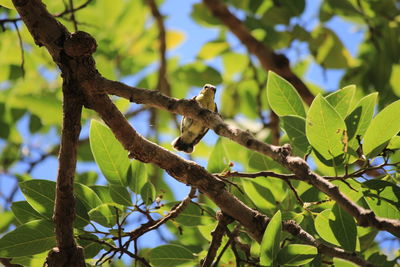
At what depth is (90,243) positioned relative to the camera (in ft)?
6.75

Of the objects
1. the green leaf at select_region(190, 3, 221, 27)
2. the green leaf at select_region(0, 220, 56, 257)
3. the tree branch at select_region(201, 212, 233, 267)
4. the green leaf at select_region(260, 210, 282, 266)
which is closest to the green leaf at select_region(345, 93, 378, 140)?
the green leaf at select_region(260, 210, 282, 266)

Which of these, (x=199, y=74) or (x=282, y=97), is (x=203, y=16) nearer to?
(x=199, y=74)

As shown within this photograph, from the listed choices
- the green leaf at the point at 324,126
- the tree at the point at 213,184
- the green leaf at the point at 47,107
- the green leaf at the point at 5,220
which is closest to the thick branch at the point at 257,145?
the tree at the point at 213,184

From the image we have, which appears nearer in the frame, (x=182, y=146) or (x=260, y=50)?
(x=182, y=146)

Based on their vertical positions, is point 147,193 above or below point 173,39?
below

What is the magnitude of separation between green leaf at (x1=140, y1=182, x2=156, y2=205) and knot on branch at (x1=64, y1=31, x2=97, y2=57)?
2.11 ft

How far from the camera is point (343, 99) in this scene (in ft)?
6.34

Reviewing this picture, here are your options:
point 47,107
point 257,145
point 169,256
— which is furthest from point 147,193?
point 47,107

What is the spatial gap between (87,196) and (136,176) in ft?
0.74

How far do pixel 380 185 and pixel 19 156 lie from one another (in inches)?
118

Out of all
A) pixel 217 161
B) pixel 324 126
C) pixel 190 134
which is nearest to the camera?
pixel 324 126

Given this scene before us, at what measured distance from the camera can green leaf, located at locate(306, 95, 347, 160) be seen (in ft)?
5.62

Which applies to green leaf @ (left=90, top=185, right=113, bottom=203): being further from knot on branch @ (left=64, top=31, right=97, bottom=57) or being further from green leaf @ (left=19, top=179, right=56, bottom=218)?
knot on branch @ (left=64, top=31, right=97, bottom=57)

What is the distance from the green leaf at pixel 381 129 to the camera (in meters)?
1.74
